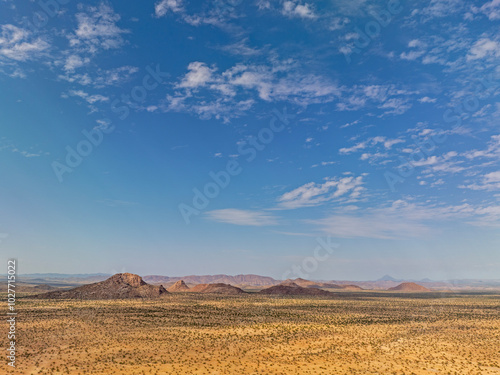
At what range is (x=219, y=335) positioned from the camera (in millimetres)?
43500

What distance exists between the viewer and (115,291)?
117938 mm

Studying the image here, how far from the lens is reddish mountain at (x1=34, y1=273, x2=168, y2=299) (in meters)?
112

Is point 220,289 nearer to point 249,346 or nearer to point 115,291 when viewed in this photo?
point 115,291

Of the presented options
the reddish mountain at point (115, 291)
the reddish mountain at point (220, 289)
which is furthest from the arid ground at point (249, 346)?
the reddish mountain at point (220, 289)

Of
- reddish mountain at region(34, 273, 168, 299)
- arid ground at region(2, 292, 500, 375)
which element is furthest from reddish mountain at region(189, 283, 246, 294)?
arid ground at region(2, 292, 500, 375)

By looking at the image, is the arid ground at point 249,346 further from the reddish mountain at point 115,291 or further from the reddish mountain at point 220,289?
the reddish mountain at point 220,289

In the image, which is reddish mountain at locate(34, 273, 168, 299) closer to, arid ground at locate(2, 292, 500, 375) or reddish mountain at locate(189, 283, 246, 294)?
reddish mountain at locate(189, 283, 246, 294)

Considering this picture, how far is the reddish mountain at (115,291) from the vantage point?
112000mm

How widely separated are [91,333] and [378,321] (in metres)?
46.6

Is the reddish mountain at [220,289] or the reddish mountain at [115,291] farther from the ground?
the reddish mountain at [115,291]

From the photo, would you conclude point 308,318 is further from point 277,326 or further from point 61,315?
point 61,315

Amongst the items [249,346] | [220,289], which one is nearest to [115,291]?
[220,289]

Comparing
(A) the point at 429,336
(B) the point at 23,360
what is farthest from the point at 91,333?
(A) the point at 429,336

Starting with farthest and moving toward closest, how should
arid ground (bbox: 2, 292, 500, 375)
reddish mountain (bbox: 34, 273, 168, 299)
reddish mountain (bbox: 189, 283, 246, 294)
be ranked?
reddish mountain (bbox: 189, 283, 246, 294)
reddish mountain (bbox: 34, 273, 168, 299)
arid ground (bbox: 2, 292, 500, 375)
